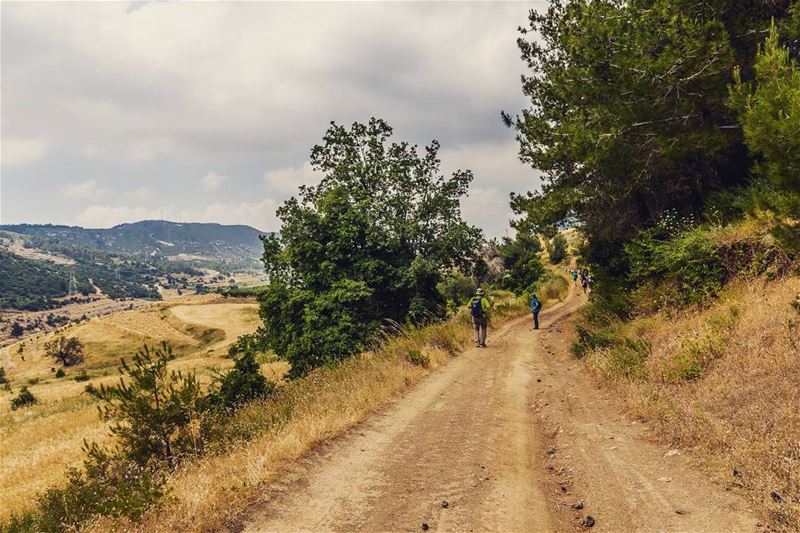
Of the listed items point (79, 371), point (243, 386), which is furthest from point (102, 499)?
point (79, 371)

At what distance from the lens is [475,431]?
7961 millimetres

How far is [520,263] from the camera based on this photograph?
55688mm

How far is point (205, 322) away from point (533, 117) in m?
113

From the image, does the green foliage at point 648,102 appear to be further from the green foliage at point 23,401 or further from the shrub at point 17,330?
the shrub at point 17,330

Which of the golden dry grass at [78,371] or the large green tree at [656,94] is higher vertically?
the large green tree at [656,94]

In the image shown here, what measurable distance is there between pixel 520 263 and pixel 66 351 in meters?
93.5

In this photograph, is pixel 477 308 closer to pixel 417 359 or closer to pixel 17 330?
pixel 417 359

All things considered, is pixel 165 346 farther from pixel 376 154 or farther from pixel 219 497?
pixel 376 154

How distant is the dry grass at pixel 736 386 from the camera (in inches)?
195

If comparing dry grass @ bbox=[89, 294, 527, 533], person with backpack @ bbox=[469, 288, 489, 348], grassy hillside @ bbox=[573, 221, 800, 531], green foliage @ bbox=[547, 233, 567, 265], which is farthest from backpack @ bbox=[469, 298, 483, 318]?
green foliage @ bbox=[547, 233, 567, 265]

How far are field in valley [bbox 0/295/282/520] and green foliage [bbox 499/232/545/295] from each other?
26149 millimetres

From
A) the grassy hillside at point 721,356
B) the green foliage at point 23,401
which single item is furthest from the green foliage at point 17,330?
the grassy hillside at point 721,356

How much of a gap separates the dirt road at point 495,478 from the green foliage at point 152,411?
3546 millimetres

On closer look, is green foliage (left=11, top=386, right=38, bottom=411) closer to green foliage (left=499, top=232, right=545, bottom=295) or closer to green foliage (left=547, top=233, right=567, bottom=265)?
green foliage (left=499, top=232, right=545, bottom=295)
